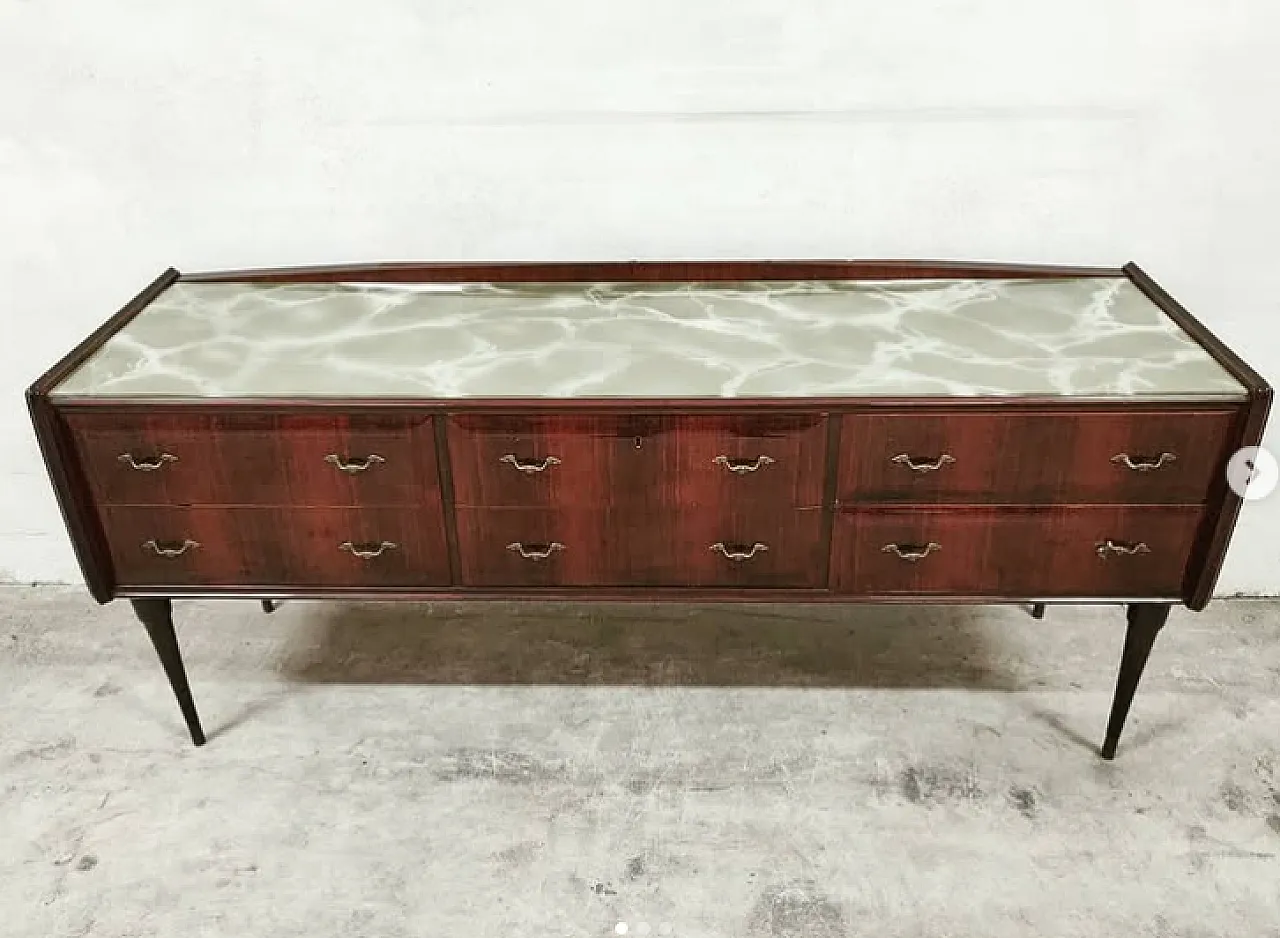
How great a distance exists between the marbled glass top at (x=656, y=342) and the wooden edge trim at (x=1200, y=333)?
2 centimetres

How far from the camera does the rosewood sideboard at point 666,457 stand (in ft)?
5.58

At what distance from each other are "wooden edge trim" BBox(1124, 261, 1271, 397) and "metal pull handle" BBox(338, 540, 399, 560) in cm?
140

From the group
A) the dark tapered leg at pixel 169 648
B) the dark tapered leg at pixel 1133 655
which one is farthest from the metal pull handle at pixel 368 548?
the dark tapered leg at pixel 1133 655

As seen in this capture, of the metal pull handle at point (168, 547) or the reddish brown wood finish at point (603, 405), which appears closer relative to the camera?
the reddish brown wood finish at point (603, 405)

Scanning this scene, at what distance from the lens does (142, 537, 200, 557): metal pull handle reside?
185 centimetres

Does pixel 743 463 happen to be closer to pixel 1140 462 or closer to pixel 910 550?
pixel 910 550

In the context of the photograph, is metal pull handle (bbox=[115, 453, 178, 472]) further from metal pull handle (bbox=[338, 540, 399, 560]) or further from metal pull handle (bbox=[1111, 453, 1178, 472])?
metal pull handle (bbox=[1111, 453, 1178, 472])

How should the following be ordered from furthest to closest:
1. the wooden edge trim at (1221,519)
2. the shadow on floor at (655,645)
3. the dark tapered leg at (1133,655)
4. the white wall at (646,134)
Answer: the shadow on floor at (655,645) < the white wall at (646,134) < the dark tapered leg at (1133,655) < the wooden edge trim at (1221,519)

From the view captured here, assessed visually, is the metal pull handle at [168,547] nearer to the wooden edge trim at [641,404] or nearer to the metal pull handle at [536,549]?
the wooden edge trim at [641,404]

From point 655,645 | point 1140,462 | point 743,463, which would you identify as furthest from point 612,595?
point 1140,462

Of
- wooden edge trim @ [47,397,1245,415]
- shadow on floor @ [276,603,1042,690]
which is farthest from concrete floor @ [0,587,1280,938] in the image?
wooden edge trim @ [47,397,1245,415]

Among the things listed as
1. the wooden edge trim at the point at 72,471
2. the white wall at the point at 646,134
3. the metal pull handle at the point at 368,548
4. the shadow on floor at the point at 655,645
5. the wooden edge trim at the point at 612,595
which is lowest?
the shadow on floor at the point at 655,645

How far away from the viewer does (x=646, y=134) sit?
2.10 metres

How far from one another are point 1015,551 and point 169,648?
5.08ft
